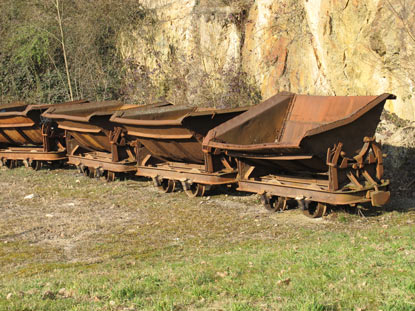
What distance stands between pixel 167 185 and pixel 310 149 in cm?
451

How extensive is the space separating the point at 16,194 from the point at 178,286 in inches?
324

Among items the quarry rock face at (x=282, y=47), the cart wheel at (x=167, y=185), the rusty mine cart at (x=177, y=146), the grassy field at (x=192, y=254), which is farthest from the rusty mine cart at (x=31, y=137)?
the quarry rock face at (x=282, y=47)

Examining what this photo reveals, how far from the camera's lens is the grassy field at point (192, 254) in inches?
204

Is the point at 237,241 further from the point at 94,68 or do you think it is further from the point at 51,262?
the point at 94,68

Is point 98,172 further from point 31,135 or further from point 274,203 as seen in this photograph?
point 274,203

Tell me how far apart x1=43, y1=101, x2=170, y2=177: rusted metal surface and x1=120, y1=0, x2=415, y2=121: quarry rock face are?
4.34 meters

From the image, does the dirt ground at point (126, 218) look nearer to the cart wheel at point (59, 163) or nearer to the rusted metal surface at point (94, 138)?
the rusted metal surface at point (94, 138)

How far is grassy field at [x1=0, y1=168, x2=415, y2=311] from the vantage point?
518 centimetres

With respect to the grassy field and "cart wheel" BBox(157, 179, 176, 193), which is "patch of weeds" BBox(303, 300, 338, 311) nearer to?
the grassy field

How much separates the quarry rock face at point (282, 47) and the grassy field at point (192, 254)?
4016mm

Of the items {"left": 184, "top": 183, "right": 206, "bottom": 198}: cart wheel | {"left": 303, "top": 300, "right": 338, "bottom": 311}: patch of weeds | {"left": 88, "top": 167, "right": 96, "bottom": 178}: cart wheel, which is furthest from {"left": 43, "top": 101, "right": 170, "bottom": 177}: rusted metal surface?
{"left": 303, "top": 300, "right": 338, "bottom": 311}: patch of weeds

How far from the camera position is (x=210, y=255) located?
24.6ft

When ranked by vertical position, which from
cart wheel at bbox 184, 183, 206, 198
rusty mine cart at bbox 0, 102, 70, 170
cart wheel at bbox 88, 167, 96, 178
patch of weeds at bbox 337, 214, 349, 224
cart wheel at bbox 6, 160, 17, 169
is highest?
rusty mine cart at bbox 0, 102, 70, 170

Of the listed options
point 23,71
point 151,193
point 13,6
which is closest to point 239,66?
point 151,193
